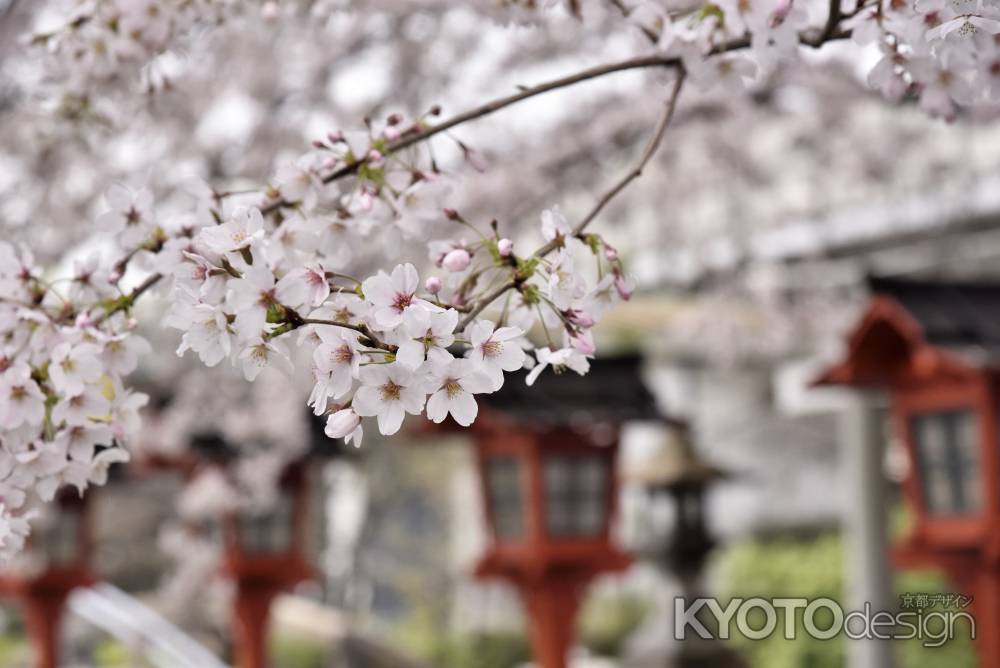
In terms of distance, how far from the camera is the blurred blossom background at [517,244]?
439cm

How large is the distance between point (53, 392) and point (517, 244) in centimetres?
358

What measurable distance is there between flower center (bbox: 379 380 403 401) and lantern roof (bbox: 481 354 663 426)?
303 cm

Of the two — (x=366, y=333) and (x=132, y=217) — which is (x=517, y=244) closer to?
(x=132, y=217)

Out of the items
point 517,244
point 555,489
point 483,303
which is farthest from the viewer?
point 517,244

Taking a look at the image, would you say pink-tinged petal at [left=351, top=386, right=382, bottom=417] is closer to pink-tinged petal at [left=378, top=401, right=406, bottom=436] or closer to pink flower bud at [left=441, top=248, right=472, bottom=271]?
pink-tinged petal at [left=378, top=401, right=406, bottom=436]

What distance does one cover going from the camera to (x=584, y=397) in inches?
178

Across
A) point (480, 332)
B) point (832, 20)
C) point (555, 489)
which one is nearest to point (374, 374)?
point (480, 332)

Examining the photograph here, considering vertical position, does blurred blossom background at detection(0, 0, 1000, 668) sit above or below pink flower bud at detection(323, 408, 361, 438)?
above

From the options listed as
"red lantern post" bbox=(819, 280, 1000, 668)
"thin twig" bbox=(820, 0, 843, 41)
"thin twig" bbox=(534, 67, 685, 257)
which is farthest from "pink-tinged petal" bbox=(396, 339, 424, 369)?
"red lantern post" bbox=(819, 280, 1000, 668)

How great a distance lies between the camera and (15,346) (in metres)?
1.63

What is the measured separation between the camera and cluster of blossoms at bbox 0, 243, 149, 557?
156cm

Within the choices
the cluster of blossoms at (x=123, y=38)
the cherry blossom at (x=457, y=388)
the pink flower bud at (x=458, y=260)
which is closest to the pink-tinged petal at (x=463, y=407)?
the cherry blossom at (x=457, y=388)

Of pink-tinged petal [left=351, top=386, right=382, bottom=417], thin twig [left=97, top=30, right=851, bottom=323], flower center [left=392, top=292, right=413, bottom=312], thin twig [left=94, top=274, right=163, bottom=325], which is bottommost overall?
pink-tinged petal [left=351, top=386, right=382, bottom=417]

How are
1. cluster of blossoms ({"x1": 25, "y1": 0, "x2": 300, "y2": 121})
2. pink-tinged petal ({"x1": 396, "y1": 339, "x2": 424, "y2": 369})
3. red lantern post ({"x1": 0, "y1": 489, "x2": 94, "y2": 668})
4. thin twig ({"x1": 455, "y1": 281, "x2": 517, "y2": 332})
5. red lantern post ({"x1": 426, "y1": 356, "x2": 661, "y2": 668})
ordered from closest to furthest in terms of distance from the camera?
1. pink-tinged petal ({"x1": 396, "y1": 339, "x2": 424, "y2": 369})
2. thin twig ({"x1": 455, "y1": 281, "x2": 517, "y2": 332})
3. cluster of blossoms ({"x1": 25, "y1": 0, "x2": 300, "y2": 121})
4. red lantern post ({"x1": 426, "y1": 356, "x2": 661, "y2": 668})
5. red lantern post ({"x1": 0, "y1": 489, "x2": 94, "y2": 668})
